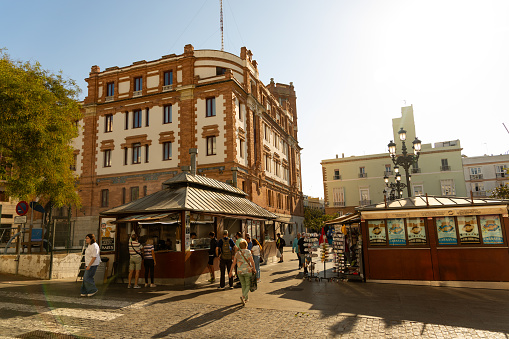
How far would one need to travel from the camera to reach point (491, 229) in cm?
1127

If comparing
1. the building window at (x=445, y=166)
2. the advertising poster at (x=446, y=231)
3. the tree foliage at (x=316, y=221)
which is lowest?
the advertising poster at (x=446, y=231)

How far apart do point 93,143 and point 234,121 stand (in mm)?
14639

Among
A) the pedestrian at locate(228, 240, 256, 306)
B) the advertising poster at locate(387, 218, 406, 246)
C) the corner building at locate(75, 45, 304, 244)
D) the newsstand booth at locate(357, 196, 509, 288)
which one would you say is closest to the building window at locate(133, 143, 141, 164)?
the corner building at locate(75, 45, 304, 244)

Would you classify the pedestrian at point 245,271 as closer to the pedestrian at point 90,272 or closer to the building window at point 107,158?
the pedestrian at point 90,272

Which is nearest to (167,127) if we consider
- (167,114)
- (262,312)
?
(167,114)

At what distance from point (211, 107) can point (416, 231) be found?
22.0 metres

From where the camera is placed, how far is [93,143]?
33156 millimetres

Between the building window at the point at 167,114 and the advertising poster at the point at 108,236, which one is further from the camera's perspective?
the building window at the point at 167,114

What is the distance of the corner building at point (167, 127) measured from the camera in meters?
29.7

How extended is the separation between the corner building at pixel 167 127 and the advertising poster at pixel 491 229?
17.9 metres

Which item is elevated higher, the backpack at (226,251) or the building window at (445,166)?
the building window at (445,166)

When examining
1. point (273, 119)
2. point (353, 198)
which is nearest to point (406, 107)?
point (353, 198)

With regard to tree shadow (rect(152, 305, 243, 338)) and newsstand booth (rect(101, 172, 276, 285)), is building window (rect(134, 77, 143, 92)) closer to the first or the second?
newsstand booth (rect(101, 172, 276, 285))

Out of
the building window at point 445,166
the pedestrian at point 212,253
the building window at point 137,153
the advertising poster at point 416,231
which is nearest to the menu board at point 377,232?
the advertising poster at point 416,231
